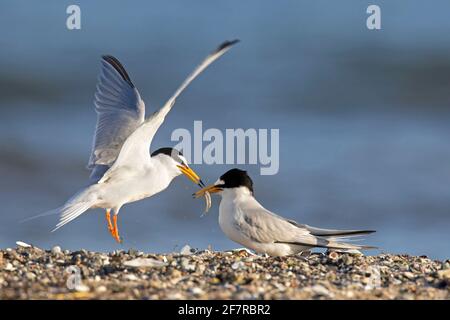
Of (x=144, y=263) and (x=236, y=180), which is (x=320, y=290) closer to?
(x=144, y=263)

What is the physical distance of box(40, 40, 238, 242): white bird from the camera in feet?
26.9

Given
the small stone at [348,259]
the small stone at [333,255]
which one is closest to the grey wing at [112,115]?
the small stone at [333,255]

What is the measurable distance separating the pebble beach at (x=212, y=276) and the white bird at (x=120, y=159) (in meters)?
1.08

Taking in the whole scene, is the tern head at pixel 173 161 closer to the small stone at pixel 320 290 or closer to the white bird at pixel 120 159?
the white bird at pixel 120 159

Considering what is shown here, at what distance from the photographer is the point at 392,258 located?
759 cm

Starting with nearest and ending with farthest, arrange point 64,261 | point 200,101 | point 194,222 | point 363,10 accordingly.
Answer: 1. point 64,261
2. point 194,222
3. point 200,101
4. point 363,10

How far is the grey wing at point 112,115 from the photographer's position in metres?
8.57

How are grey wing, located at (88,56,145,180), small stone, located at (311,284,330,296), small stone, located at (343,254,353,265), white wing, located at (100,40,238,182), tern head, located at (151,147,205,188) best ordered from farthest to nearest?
tern head, located at (151,147,205,188), grey wing, located at (88,56,145,180), white wing, located at (100,40,238,182), small stone, located at (343,254,353,265), small stone, located at (311,284,330,296)

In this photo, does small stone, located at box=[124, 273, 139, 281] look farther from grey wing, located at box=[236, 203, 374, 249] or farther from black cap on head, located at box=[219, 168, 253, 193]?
black cap on head, located at box=[219, 168, 253, 193]

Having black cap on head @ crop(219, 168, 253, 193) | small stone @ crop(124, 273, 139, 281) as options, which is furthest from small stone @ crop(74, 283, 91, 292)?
black cap on head @ crop(219, 168, 253, 193)

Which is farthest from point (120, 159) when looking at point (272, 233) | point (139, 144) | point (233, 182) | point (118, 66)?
point (272, 233)
